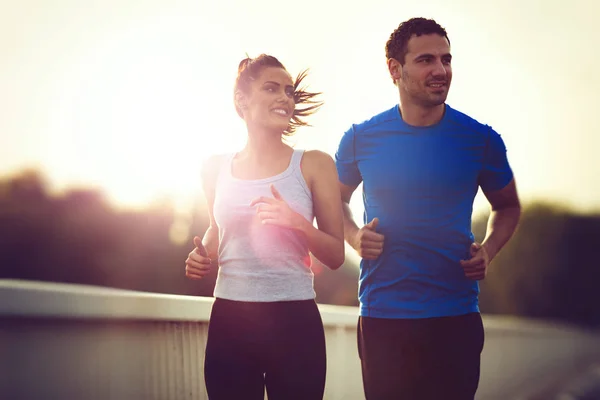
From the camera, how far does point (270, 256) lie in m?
3.69

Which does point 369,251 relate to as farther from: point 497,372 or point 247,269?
point 497,372

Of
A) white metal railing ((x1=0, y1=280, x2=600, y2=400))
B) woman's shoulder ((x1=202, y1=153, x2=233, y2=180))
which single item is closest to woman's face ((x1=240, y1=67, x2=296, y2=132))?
woman's shoulder ((x1=202, y1=153, x2=233, y2=180))

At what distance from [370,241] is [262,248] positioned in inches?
29.5

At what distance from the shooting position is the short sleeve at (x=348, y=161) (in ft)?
15.3

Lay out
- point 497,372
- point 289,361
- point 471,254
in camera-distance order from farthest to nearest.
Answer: point 497,372, point 471,254, point 289,361

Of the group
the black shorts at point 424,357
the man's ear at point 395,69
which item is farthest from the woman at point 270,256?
the man's ear at point 395,69

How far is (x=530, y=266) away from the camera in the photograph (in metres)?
66.6

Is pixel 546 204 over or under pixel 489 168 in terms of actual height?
under

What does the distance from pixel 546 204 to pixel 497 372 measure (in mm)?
62243

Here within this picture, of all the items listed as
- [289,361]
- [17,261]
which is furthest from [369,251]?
[17,261]

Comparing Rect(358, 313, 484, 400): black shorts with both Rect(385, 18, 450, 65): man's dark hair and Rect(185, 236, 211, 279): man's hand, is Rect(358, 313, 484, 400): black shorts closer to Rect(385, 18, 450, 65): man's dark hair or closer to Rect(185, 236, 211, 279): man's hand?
Rect(185, 236, 211, 279): man's hand

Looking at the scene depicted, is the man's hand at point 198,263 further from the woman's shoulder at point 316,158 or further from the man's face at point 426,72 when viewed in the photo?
the man's face at point 426,72

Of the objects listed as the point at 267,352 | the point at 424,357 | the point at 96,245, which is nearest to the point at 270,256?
the point at 267,352

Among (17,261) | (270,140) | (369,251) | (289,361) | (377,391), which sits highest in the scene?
(270,140)
